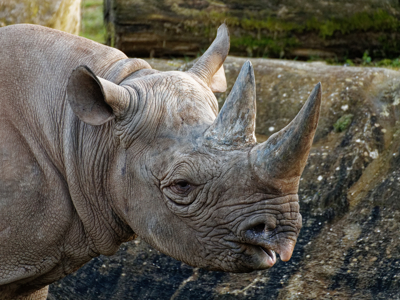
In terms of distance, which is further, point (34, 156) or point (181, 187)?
point (34, 156)

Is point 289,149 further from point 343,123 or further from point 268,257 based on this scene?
point 343,123

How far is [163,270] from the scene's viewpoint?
6.51 metres

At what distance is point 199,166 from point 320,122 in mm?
3834

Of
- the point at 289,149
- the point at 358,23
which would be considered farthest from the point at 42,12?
the point at 289,149

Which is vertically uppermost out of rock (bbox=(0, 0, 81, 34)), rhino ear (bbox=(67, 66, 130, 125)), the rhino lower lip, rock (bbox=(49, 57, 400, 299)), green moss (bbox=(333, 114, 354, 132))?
rhino ear (bbox=(67, 66, 130, 125))

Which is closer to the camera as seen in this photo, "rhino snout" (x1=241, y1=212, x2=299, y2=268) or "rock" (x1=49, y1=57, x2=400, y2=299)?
"rhino snout" (x1=241, y1=212, x2=299, y2=268)

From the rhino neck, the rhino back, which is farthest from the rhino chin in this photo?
the rhino back

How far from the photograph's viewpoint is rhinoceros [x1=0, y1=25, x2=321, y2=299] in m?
3.80

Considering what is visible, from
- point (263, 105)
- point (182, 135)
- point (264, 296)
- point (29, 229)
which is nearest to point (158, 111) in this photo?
point (182, 135)

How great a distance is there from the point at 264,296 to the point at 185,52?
15.2 ft

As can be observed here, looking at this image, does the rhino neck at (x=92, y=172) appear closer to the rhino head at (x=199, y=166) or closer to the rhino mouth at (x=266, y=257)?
the rhino head at (x=199, y=166)

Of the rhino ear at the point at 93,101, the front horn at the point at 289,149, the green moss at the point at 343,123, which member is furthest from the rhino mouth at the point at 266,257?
the green moss at the point at 343,123

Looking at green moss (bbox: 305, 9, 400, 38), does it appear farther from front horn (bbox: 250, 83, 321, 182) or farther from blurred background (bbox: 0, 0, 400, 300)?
front horn (bbox: 250, 83, 321, 182)

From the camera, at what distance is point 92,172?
4.50 metres
